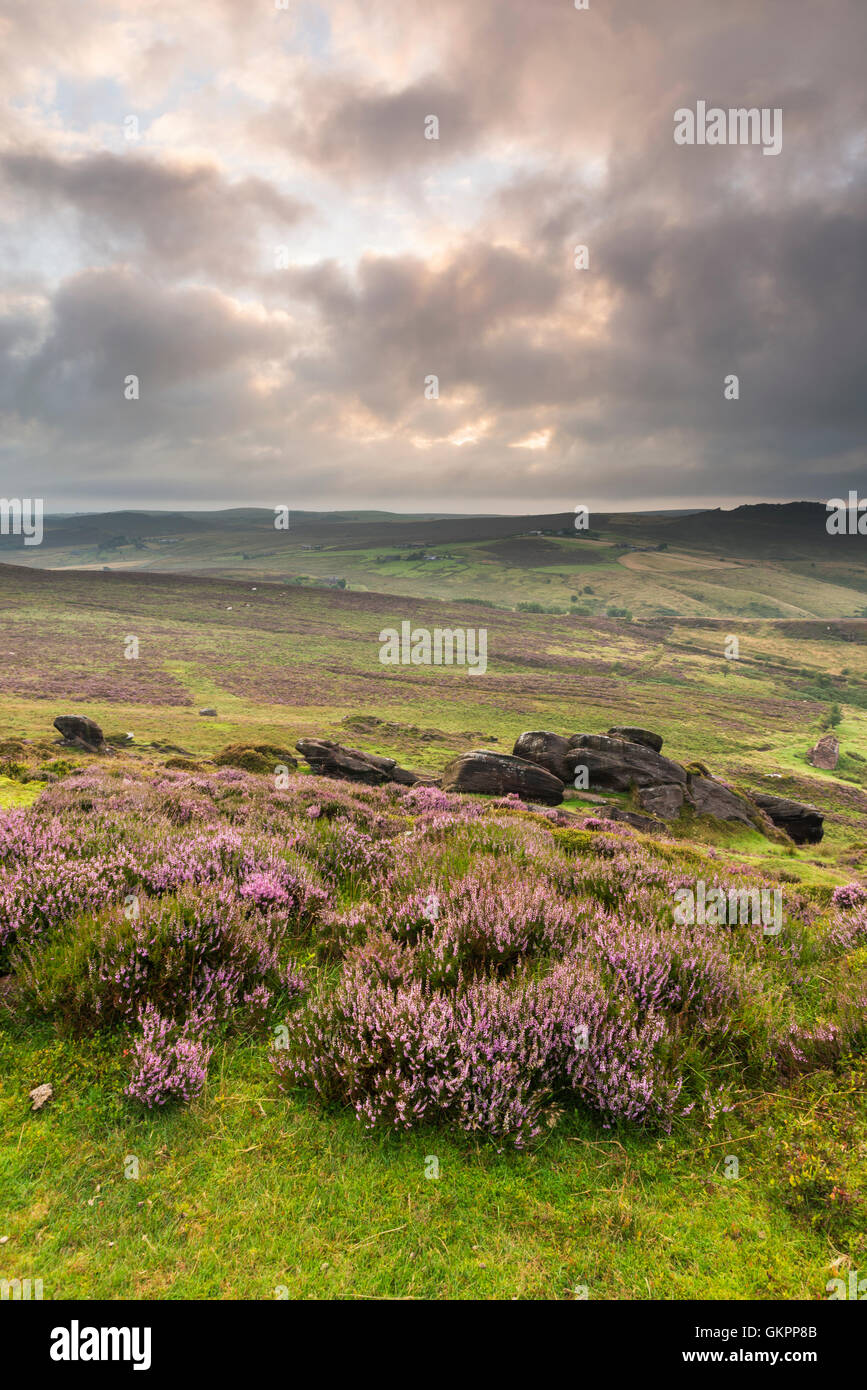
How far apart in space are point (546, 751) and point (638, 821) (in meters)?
6.96

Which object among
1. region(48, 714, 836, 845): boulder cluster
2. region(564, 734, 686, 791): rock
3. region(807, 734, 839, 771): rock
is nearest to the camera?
region(48, 714, 836, 845): boulder cluster

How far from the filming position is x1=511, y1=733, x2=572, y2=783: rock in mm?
27812

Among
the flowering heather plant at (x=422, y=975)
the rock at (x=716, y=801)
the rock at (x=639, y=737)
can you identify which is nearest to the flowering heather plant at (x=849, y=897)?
the flowering heather plant at (x=422, y=975)

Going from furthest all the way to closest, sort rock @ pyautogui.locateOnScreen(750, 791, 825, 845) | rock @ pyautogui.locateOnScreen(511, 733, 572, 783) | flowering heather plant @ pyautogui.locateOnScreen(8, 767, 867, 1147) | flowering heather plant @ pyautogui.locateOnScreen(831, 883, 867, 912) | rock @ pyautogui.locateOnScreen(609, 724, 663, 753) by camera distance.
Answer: rock @ pyautogui.locateOnScreen(609, 724, 663, 753) → rock @ pyautogui.locateOnScreen(750, 791, 825, 845) → rock @ pyautogui.locateOnScreen(511, 733, 572, 783) → flowering heather plant @ pyautogui.locateOnScreen(831, 883, 867, 912) → flowering heather plant @ pyautogui.locateOnScreen(8, 767, 867, 1147)

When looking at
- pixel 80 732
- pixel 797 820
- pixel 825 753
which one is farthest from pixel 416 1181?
pixel 825 753

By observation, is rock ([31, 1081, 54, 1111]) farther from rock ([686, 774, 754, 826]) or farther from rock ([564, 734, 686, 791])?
rock ([686, 774, 754, 826])

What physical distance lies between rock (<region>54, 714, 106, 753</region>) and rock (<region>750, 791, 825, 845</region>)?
33265mm

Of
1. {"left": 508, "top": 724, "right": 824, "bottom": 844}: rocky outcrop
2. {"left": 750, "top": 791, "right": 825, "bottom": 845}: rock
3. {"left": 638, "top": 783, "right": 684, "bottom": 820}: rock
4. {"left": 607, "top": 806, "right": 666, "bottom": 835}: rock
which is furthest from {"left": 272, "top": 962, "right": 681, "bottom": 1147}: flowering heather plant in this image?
{"left": 750, "top": 791, "right": 825, "bottom": 845}: rock

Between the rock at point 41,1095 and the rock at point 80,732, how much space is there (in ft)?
87.5

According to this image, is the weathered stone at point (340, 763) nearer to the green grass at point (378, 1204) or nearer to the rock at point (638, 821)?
the rock at point (638, 821)

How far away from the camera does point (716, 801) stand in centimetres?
2636
